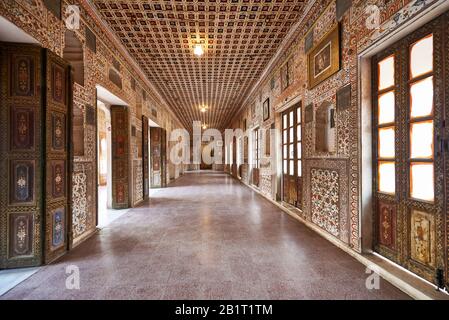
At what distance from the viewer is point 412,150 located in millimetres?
2588

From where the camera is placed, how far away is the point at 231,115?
51.6ft

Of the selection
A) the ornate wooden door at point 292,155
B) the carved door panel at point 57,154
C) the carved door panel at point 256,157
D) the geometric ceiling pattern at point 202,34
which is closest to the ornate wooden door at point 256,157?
the carved door panel at point 256,157

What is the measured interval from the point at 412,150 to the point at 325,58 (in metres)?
2.09

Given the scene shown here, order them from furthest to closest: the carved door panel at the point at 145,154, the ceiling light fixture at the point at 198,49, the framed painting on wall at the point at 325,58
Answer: the carved door panel at the point at 145,154
the ceiling light fixture at the point at 198,49
the framed painting on wall at the point at 325,58

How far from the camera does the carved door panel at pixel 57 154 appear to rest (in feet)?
9.94

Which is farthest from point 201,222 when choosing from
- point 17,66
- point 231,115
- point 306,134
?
point 231,115

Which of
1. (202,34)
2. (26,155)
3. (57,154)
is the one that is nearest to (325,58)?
(202,34)

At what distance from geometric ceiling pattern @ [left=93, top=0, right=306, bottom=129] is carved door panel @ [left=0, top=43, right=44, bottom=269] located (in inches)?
81.7

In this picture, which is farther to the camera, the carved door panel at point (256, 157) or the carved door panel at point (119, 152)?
the carved door panel at point (256, 157)

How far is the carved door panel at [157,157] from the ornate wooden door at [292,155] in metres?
5.67

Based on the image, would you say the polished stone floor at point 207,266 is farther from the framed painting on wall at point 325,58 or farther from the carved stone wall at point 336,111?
the framed painting on wall at point 325,58

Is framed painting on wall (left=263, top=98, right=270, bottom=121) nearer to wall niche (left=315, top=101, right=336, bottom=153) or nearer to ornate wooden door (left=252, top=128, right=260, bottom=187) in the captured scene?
ornate wooden door (left=252, top=128, right=260, bottom=187)
